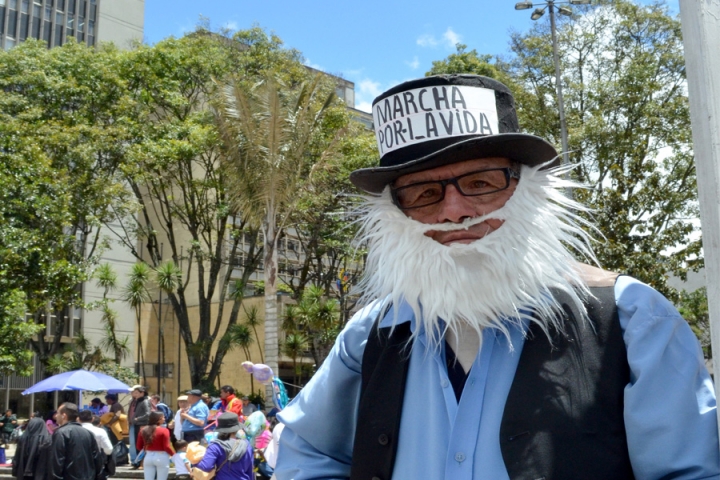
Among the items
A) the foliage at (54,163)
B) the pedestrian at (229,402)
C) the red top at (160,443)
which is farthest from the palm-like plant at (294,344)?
the red top at (160,443)

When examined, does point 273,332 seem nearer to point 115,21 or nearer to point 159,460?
point 159,460

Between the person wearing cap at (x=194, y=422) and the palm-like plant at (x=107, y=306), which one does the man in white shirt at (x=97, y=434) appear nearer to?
the person wearing cap at (x=194, y=422)

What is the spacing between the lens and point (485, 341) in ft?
6.29

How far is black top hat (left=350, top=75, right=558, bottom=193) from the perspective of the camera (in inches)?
79.6

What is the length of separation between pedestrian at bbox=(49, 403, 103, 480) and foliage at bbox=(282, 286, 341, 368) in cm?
1248

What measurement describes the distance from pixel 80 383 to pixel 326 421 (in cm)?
1615

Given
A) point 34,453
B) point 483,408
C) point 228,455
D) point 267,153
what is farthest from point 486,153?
point 267,153

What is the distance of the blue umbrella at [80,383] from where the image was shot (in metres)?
16.6

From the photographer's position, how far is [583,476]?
5.30 ft

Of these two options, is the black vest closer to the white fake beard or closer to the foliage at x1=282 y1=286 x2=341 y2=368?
the white fake beard

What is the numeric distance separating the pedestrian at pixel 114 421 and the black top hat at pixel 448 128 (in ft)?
47.8

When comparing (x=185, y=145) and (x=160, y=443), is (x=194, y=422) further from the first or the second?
(x=185, y=145)

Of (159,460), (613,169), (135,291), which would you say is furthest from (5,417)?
(613,169)

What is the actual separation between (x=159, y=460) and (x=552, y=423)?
10.8 meters
